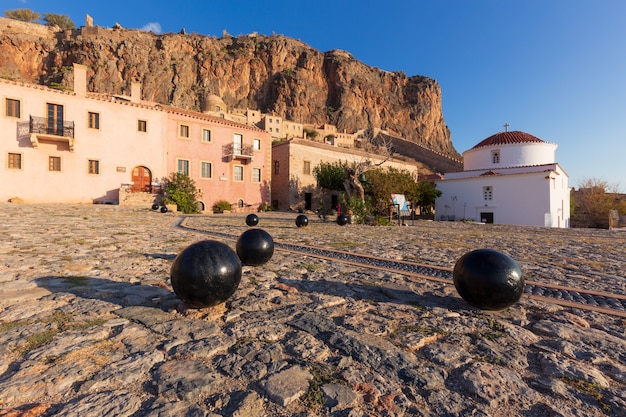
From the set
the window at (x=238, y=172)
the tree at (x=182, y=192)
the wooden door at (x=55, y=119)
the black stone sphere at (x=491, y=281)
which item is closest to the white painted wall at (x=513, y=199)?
the window at (x=238, y=172)

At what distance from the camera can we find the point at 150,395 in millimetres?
1817

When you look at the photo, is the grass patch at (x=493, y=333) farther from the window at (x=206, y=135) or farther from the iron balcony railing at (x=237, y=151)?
the window at (x=206, y=135)

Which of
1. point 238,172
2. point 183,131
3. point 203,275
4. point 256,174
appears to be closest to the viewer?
point 203,275

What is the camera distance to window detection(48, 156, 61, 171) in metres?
21.7

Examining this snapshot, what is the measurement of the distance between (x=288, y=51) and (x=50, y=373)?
92295mm

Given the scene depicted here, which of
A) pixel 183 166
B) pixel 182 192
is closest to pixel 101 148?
pixel 183 166

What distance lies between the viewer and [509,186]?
30.0 metres

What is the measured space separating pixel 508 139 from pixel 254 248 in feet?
127

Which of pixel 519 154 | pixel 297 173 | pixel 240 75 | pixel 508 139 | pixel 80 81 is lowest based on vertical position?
pixel 297 173

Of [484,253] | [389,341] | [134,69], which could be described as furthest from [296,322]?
[134,69]

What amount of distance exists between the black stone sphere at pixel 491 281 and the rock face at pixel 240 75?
72.4 m

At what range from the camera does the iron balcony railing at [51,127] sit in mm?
20766

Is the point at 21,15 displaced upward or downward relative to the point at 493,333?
upward

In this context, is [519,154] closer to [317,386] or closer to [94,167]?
[317,386]
